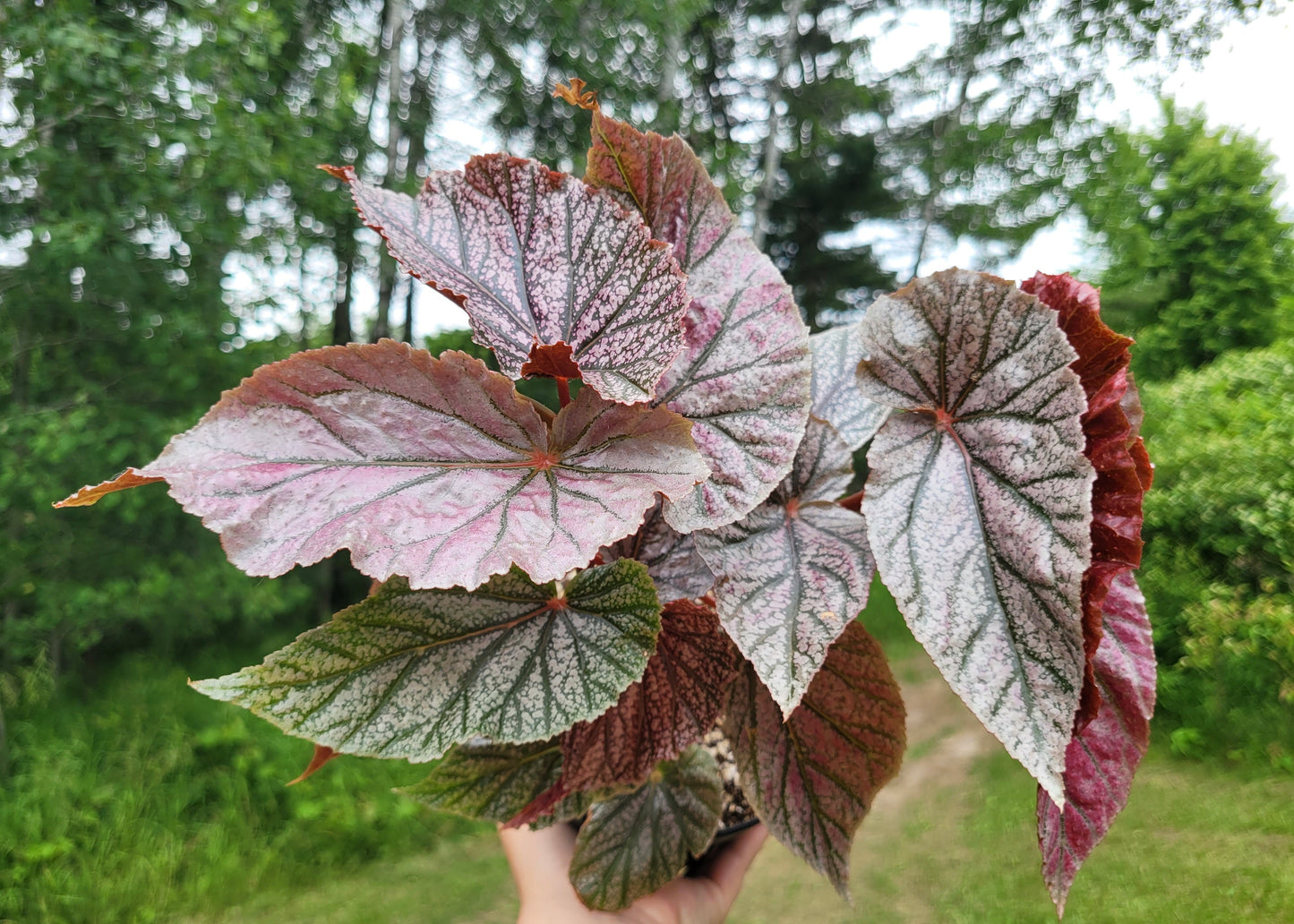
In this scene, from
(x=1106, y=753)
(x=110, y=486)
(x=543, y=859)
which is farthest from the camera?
(x=543, y=859)

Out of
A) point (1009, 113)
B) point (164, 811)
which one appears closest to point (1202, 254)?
point (1009, 113)

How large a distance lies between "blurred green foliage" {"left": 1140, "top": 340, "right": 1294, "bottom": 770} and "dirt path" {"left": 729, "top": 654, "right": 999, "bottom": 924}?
0.63 metres

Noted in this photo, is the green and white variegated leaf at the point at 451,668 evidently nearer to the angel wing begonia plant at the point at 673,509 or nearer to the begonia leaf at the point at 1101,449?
the angel wing begonia plant at the point at 673,509

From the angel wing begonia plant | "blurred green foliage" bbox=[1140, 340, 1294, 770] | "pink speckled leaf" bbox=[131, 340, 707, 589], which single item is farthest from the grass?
"pink speckled leaf" bbox=[131, 340, 707, 589]

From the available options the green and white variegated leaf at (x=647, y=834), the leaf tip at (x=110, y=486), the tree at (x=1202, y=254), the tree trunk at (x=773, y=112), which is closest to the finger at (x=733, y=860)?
the green and white variegated leaf at (x=647, y=834)

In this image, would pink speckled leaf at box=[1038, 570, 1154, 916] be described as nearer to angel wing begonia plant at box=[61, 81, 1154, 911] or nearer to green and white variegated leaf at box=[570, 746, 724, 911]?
angel wing begonia plant at box=[61, 81, 1154, 911]

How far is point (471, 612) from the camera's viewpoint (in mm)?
426

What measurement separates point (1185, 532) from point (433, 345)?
3173 mm

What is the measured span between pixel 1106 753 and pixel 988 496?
17 centimetres

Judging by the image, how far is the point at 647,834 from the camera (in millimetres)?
628

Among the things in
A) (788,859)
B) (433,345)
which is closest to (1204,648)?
(788,859)

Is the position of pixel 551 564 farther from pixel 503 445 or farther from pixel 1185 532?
pixel 1185 532

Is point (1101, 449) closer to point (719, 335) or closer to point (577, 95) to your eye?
point (719, 335)

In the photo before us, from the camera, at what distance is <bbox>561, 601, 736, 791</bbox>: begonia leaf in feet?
1.55
